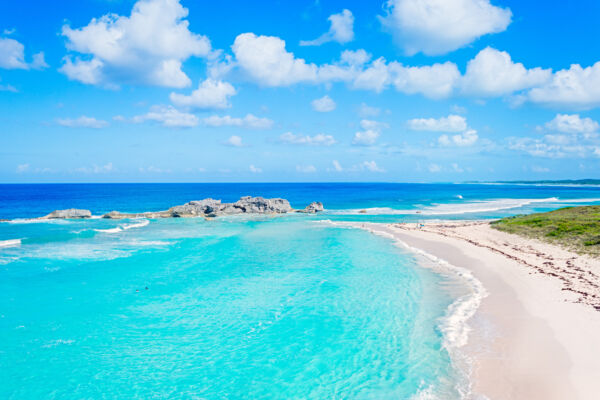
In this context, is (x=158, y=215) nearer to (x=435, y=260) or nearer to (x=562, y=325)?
(x=435, y=260)

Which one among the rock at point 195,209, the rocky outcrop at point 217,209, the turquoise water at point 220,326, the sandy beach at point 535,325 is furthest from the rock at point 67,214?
the sandy beach at point 535,325

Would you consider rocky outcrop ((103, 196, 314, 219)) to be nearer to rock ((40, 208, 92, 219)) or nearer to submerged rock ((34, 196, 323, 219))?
submerged rock ((34, 196, 323, 219))

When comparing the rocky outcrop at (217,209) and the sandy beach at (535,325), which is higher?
the rocky outcrop at (217,209)

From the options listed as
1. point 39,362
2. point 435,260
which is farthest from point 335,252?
point 39,362

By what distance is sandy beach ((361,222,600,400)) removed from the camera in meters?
13.1

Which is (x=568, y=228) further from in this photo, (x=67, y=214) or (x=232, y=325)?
(x=67, y=214)

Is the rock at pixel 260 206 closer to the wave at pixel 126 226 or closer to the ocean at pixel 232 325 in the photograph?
the wave at pixel 126 226

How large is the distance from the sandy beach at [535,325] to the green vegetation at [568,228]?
196 centimetres

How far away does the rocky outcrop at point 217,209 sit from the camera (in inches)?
3155

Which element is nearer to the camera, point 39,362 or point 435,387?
point 435,387

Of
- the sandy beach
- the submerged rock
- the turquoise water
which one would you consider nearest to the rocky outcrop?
the submerged rock

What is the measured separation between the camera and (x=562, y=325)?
1791 centimetres

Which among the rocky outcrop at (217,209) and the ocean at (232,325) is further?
the rocky outcrop at (217,209)

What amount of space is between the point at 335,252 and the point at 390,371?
2578 cm
